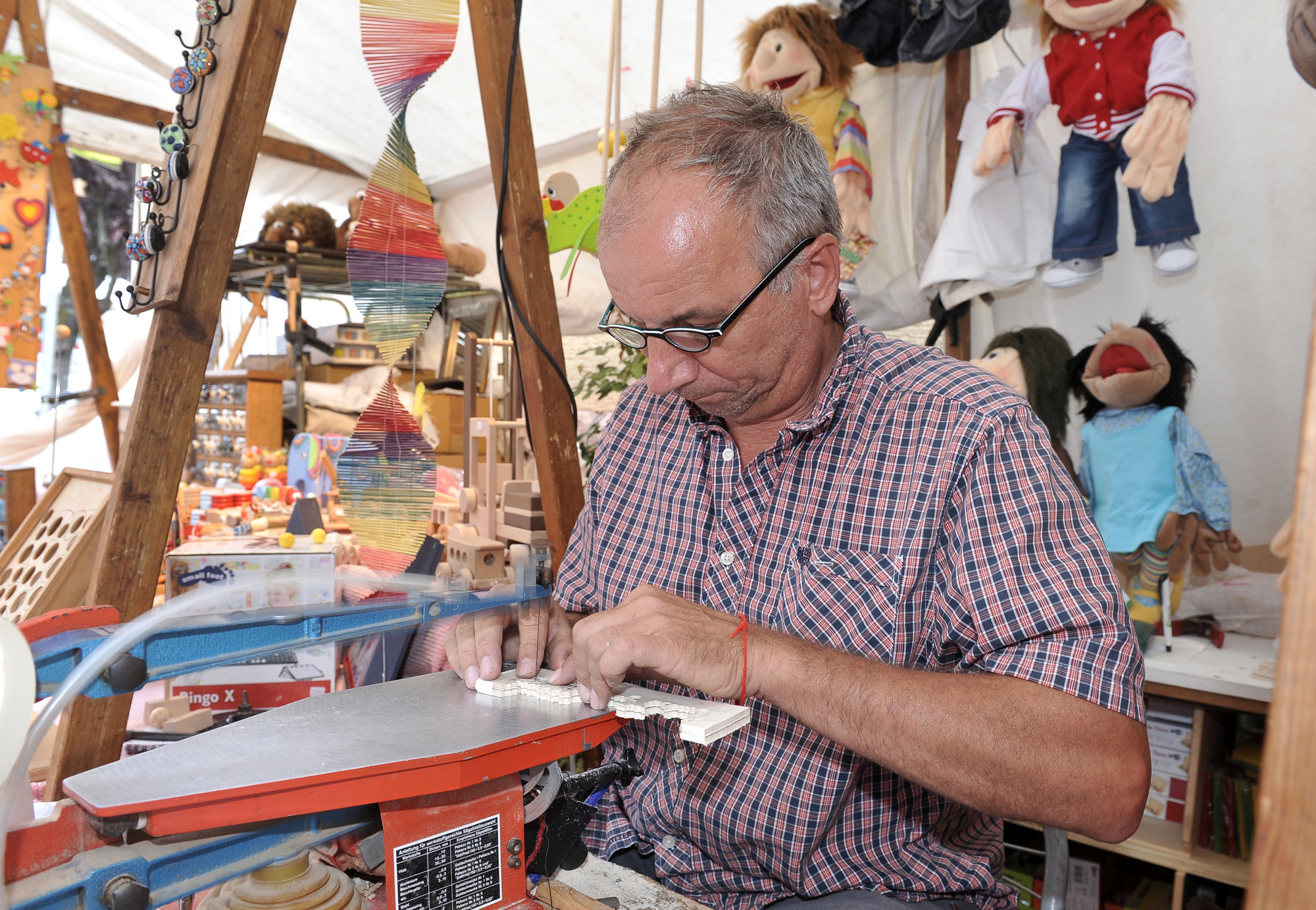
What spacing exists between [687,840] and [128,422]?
1077mm

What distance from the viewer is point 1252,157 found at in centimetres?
223

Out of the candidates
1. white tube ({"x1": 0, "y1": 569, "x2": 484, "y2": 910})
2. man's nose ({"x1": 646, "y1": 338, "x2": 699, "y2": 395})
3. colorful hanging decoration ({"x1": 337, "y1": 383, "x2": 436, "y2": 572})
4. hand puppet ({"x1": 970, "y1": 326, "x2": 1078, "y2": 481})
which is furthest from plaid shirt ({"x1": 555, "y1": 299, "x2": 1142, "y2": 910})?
hand puppet ({"x1": 970, "y1": 326, "x2": 1078, "y2": 481})

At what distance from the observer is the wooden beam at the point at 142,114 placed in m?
4.84

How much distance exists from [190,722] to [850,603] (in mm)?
1249

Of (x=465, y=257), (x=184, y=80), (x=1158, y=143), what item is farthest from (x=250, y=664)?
(x=465, y=257)

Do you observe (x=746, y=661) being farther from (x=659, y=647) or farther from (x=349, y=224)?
(x=349, y=224)

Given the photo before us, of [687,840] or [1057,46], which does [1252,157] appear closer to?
[1057,46]

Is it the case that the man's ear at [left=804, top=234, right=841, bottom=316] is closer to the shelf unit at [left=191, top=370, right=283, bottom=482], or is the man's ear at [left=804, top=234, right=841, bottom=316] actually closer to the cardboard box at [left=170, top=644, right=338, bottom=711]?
the cardboard box at [left=170, top=644, right=338, bottom=711]

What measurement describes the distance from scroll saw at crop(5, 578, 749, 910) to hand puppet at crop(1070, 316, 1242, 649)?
1.75 meters

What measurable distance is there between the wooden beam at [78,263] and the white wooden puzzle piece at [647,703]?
2.62 metres

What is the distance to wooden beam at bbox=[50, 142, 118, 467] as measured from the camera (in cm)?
293

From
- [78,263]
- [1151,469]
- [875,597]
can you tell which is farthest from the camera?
[78,263]

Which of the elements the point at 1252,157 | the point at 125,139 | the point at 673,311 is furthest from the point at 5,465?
the point at 1252,157

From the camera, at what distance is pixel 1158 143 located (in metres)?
2.10
